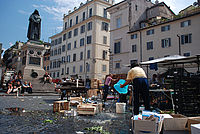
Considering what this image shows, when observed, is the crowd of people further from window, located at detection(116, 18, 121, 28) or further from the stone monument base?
window, located at detection(116, 18, 121, 28)

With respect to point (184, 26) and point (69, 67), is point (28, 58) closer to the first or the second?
point (184, 26)

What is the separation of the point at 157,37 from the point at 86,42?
18736mm

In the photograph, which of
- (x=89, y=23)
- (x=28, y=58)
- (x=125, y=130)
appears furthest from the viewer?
(x=89, y=23)

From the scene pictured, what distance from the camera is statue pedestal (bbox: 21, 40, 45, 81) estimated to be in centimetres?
1869

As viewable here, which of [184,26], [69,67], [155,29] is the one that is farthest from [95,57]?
[184,26]

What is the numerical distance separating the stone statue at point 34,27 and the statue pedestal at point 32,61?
1585 mm

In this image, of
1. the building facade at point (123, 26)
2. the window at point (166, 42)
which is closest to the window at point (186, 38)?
the window at point (166, 42)

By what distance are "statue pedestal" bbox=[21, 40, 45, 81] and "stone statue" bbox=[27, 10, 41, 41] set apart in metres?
1.59

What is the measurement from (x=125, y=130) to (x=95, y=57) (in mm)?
33947

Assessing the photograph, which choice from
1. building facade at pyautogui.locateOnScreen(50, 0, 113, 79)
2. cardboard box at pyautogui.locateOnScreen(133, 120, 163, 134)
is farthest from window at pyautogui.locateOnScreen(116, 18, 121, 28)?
cardboard box at pyautogui.locateOnScreen(133, 120, 163, 134)

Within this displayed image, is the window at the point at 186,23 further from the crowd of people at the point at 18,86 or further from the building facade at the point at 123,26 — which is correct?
the crowd of people at the point at 18,86

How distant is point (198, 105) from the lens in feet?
16.8

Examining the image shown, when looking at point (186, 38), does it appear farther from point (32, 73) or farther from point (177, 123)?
point (177, 123)

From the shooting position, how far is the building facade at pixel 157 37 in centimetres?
2335
